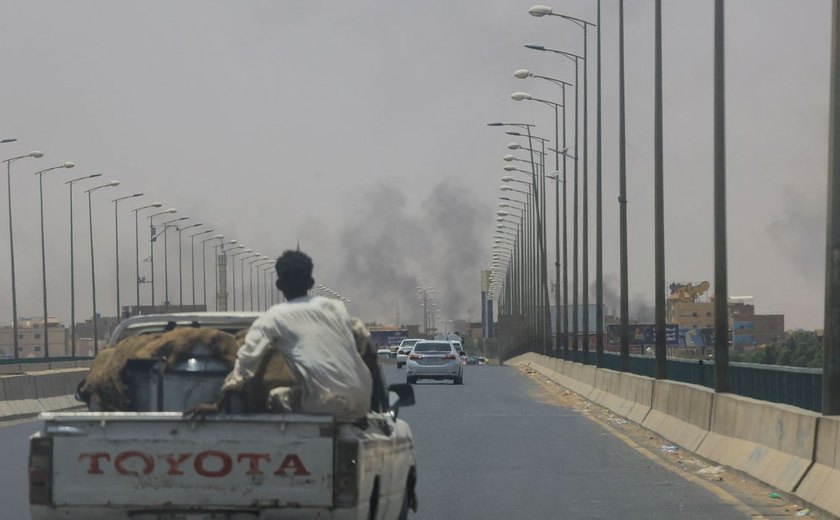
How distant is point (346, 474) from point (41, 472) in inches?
64.1

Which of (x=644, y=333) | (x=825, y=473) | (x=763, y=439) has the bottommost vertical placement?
(x=644, y=333)

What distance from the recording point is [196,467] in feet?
31.6

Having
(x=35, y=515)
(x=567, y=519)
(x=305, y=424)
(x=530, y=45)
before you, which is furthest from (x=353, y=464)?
(x=530, y=45)

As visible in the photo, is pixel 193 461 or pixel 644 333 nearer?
pixel 193 461

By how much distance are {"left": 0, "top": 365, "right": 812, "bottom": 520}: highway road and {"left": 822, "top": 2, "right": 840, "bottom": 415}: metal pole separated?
1.38 metres

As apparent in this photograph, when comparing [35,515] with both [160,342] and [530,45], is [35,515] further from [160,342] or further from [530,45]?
[530,45]

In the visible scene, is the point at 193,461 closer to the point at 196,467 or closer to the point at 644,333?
the point at 196,467

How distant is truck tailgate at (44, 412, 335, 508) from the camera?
9547 millimetres

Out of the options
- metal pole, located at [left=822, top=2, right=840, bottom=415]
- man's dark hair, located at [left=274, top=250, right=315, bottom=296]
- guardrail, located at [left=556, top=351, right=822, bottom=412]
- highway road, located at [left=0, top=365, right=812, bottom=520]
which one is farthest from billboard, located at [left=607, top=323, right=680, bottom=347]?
man's dark hair, located at [left=274, top=250, right=315, bottom=296]

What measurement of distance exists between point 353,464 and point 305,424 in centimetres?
33

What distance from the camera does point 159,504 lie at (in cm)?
963

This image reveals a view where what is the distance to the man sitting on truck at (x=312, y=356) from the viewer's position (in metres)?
9.90

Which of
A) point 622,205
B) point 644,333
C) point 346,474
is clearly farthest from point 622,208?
point 644,333

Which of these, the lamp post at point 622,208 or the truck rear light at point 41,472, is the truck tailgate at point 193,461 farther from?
the lamp post at point 622,208
